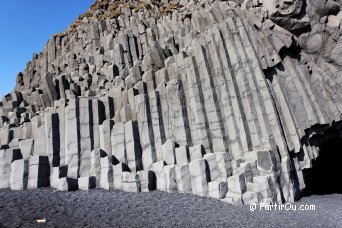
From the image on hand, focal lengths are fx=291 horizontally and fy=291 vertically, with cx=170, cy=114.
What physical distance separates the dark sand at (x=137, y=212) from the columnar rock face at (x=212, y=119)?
100 cm

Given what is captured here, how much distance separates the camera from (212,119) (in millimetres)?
14422

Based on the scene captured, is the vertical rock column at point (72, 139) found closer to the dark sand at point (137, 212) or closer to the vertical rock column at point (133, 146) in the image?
the dark sand at point (137, 212)

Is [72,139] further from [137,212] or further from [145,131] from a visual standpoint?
[137,212]

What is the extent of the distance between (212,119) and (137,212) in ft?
21.2

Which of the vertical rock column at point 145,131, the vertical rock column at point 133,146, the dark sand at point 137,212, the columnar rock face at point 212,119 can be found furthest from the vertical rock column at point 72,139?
the vertical rock column at point 145,131

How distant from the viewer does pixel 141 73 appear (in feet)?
58.4

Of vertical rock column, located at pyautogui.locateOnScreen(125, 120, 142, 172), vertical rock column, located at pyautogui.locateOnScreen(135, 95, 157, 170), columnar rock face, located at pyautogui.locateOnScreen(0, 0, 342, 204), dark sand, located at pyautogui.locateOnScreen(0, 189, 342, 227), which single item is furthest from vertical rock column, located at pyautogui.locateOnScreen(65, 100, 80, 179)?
vertical rock column, located at pyautogui.locateOnScreen(135, 95, 157, 170)

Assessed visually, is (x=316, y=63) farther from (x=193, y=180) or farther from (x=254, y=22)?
(x=193, y=180)

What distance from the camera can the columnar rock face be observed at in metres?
12.6

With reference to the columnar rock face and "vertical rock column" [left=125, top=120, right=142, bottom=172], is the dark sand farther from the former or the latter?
"vertical rock column" [left=125, top=120, right=142, bottom=172]

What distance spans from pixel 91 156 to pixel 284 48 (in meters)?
11.3

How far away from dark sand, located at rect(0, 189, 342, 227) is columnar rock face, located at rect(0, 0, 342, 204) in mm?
1002

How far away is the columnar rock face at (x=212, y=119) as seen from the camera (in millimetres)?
12594

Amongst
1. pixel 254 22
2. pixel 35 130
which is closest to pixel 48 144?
pixel 35 130
